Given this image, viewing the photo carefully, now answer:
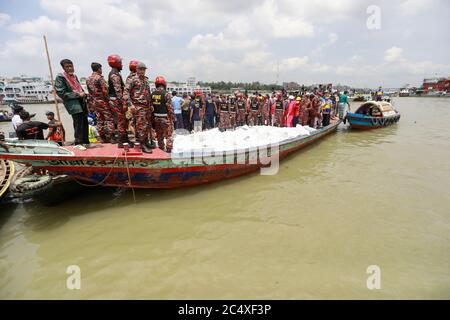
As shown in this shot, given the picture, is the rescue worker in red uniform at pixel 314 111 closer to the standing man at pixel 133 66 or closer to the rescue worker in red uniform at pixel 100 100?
the standing man at pixel 133 66

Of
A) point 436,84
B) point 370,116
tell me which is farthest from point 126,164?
point 436,84

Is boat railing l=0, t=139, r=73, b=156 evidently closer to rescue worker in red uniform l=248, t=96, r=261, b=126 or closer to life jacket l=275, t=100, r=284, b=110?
rescue worker in red uniform l=248, t=96, r=261, b=126

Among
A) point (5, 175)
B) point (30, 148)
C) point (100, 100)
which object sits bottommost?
point (5, 175)

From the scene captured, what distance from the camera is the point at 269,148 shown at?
613cm

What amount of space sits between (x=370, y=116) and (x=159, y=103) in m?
12.2

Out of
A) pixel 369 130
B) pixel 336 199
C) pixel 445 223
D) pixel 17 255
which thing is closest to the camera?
pixel 17 255

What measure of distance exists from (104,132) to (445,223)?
21.6 feet

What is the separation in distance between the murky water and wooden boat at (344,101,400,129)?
7334 mm

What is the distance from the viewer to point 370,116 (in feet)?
41.1

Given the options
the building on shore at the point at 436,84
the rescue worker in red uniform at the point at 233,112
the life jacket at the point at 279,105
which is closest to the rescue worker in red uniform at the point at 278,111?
the life jacket at the point at 279,105

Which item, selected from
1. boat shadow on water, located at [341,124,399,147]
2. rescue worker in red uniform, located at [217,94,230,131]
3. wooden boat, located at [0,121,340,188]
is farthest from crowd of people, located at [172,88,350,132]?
wooden boat, located at [0,121,340,188]

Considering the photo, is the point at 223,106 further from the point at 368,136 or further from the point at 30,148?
the point at 368,136
